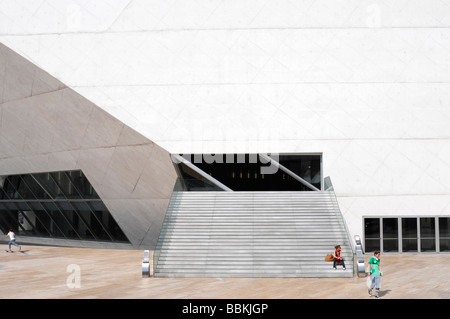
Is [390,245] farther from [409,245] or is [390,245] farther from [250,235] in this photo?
[250,235]

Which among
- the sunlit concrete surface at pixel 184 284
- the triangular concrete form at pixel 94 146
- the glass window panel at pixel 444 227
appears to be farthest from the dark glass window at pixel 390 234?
the triangular concrete form at pixel 94 146

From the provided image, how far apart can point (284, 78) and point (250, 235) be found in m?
10.8

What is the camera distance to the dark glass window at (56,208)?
98.7 ft

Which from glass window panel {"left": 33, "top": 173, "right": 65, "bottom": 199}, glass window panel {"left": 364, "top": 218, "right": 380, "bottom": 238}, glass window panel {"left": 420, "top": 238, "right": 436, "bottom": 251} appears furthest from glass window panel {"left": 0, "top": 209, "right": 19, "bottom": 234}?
glass window panel {"left": 420, "top": 238, "right": 436, "bottom": 251}

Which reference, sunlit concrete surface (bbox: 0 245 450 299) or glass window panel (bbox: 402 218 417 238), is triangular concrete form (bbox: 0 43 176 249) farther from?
glass window panel (bbox: 402 218 417 238)

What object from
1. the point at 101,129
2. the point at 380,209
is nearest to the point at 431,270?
the point at 380,209

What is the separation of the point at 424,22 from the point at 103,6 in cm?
1906

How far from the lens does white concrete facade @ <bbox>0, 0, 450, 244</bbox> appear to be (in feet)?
91.9

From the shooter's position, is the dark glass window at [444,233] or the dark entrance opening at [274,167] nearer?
the dark glass window at [444,233]

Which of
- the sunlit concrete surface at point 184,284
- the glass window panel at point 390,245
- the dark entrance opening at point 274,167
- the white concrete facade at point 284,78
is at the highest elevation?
the white concrete facade at point 284,78

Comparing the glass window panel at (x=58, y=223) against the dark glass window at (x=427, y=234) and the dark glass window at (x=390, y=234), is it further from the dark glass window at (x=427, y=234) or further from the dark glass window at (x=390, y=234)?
the dark glass window at (x=427, y=234)

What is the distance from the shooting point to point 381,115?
28.2m

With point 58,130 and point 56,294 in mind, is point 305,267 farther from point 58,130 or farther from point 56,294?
point 58,130

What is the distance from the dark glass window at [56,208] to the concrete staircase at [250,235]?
25.1 ft
